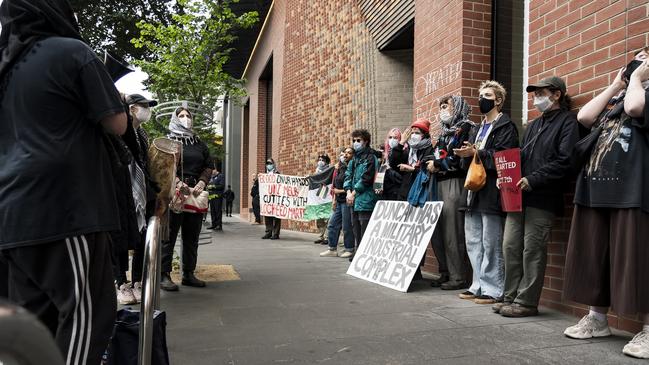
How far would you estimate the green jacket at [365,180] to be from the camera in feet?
23.4

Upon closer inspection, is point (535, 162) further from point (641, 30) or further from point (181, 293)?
point (181, 293)

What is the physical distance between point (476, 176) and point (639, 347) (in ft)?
6.32

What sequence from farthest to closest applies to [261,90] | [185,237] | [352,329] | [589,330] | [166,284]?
[261,90], [185,237], [166,284], [352,329], [589,330]

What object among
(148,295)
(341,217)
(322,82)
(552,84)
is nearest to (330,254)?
(341,217)

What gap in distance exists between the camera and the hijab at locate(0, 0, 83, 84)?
2.03 metres

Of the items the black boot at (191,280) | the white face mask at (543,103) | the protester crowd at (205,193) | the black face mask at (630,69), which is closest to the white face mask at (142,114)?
the protester crowd at (205,193)

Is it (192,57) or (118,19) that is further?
(118,19)

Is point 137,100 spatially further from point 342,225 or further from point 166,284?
point 342,225

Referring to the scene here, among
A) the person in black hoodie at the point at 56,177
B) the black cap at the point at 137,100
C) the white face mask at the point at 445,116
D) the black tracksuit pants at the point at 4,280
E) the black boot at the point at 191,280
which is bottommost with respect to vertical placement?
the black boot at the point at 191,280

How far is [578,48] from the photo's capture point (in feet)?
13.8

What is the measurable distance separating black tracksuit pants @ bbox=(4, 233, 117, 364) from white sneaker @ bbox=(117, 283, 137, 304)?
2.84 meters

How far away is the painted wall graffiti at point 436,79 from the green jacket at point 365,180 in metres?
1.11

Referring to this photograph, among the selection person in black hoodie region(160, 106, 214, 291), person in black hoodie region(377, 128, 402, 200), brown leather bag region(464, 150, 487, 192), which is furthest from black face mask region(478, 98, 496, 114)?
person in black hoodie region(160, 106, 214, 291)

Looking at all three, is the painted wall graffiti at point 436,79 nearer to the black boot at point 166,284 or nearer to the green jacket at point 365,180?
the green jacket at point 365,180
